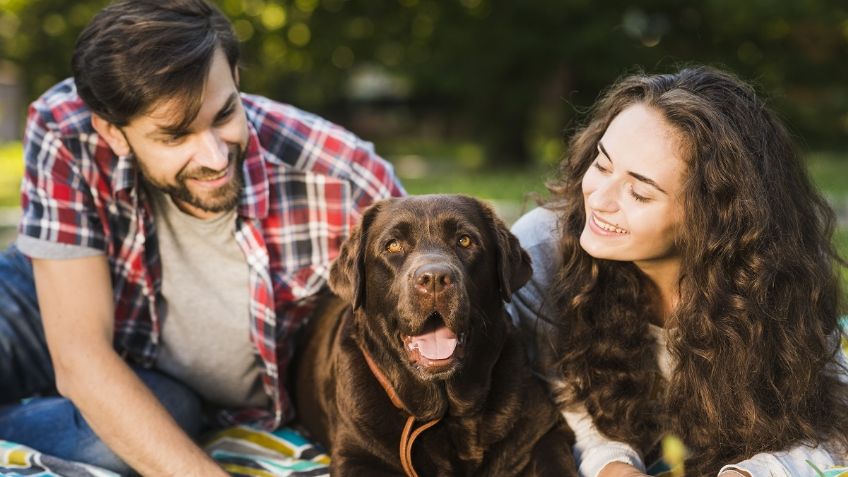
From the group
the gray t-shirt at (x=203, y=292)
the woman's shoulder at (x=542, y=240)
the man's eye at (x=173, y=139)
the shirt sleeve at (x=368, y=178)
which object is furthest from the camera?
the shirt sleeve at (x=368, y=178)

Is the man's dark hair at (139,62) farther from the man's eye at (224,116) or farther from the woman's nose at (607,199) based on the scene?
the woman's nose at (607,199)

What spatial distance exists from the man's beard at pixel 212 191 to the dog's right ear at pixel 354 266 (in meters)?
0.58

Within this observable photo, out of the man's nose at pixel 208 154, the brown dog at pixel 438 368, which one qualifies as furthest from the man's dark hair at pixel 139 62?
the brown dog at pixel 438 368

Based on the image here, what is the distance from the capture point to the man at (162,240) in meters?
3.49

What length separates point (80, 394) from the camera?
349 centimetres

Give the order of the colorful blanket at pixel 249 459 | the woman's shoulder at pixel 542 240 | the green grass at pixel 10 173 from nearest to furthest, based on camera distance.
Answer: the colorful blanket at pixel 249 459 → the woman's shoulder at pixel 542 240 → the green grass at pixel 10 173

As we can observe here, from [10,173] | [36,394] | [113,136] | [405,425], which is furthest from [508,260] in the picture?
[10,173]

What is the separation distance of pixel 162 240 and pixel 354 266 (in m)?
1.05

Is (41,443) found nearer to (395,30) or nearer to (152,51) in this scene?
(152,51)

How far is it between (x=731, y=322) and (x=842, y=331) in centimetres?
52

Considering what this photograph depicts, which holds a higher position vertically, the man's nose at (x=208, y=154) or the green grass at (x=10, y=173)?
the man's nose at (x=208, y=154)

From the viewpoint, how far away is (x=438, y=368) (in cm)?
310

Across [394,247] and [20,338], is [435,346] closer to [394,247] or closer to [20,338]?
[394,247]

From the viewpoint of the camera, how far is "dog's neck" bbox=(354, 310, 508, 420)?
3.27m
